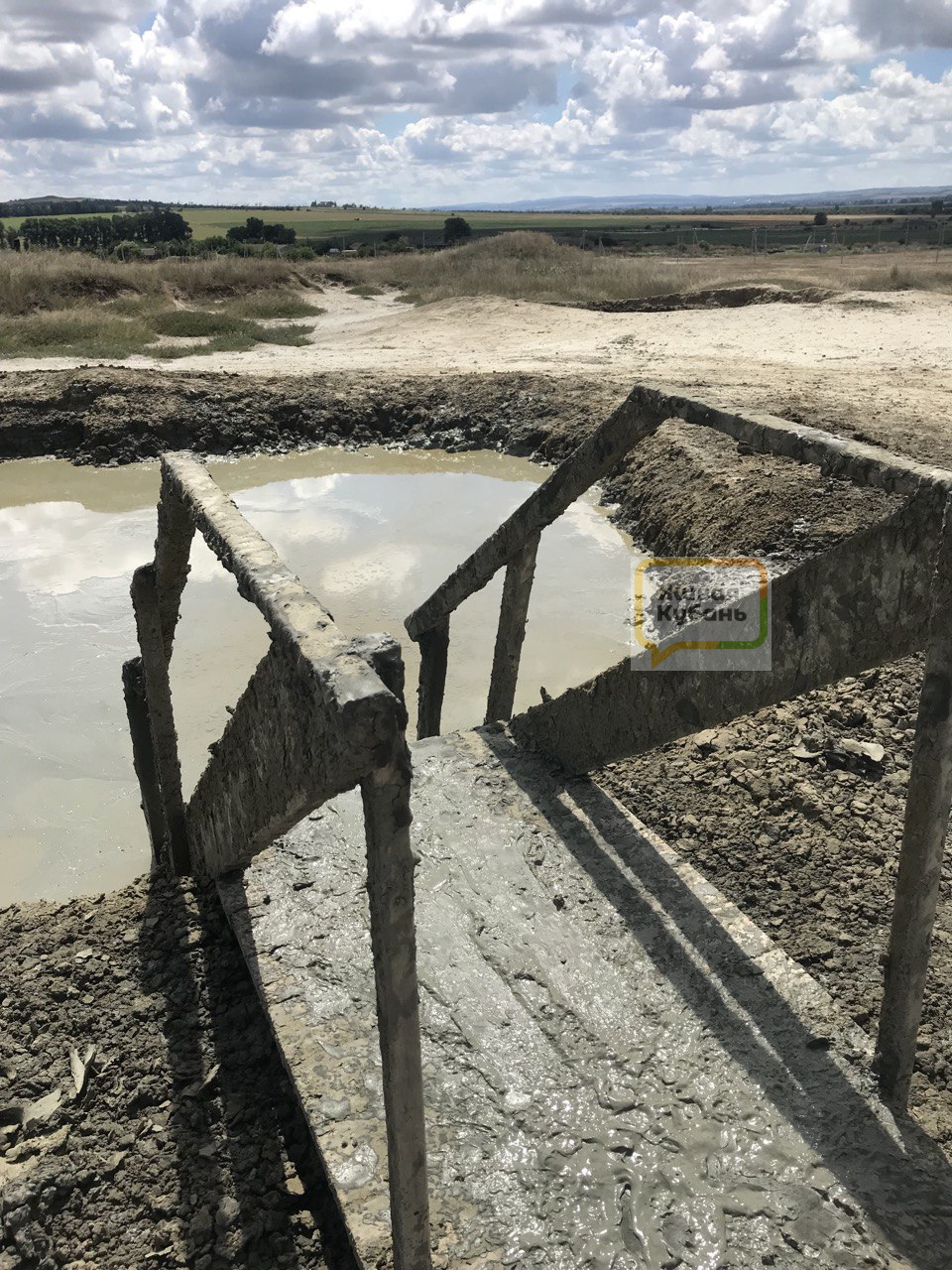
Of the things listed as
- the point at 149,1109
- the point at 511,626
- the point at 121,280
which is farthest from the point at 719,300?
A: the point at 149,1109

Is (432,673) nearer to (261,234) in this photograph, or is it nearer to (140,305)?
(140,305)

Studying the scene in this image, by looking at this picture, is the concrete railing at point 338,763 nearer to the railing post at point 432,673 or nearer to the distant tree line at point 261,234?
the railing post at point 432,673

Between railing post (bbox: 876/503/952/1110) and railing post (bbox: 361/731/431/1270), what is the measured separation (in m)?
1.14

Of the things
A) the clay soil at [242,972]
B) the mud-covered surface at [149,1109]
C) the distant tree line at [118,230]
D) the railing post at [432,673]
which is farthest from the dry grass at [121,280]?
the distant tree line at [118,230]

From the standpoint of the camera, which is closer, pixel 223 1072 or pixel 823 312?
pixel 223 1072

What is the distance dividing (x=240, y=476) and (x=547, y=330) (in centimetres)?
1047

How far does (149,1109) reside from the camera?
2473 mm

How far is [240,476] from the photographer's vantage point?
1180 cm

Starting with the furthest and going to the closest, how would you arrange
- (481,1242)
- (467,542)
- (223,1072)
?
(467,542) → (223,1072) → (481,1242)

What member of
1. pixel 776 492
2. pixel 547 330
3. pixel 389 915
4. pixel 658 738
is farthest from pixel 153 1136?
pixel 547 330

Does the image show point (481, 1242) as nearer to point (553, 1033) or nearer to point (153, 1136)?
point (553, 1033)

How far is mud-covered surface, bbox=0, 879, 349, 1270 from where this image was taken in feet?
7.00

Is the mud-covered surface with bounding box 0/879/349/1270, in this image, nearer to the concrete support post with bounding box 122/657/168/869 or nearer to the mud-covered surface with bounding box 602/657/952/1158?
the concrete support post with bounding box 122/657/168/869

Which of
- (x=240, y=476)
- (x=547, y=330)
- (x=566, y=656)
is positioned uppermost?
(x=547, y=330)
